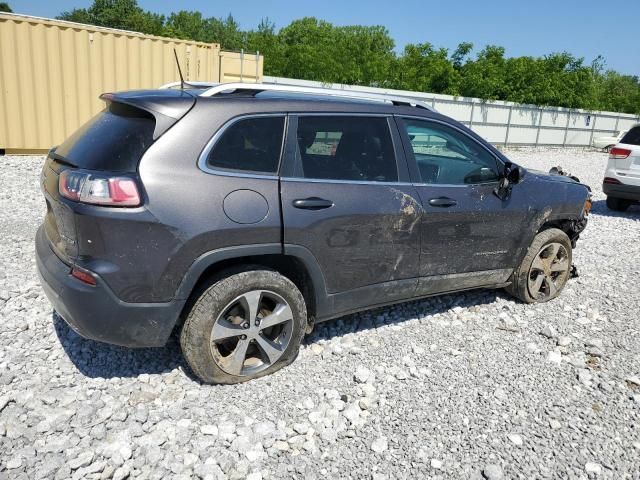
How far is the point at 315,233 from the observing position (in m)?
3.19

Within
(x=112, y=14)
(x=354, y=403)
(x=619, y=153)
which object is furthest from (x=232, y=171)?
(x=112, y=14)

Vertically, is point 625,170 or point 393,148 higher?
point 393,148

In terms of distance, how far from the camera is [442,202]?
3750 millimetres

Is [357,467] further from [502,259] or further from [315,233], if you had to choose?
[502,259]

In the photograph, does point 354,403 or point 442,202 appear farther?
point 442,202

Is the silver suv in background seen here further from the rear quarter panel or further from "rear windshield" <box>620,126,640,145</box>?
the rear quarter panel

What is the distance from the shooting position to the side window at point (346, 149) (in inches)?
129

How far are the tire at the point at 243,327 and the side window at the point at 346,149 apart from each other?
2.48 ft

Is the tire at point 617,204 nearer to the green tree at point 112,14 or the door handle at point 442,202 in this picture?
the door handle at point 442,202

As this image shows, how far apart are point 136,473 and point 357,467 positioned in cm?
109

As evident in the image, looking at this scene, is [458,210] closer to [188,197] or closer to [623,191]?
[188,197]

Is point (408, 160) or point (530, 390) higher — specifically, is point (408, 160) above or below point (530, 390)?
above

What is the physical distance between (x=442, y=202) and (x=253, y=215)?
4.98ft

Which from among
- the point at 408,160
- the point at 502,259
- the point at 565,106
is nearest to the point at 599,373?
the point at 502,259
